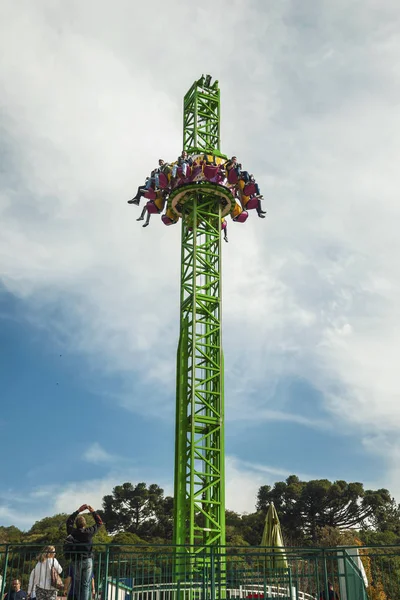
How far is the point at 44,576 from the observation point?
10.0 meters

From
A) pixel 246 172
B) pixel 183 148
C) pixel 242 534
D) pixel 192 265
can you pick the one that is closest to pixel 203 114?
pixel 183 148

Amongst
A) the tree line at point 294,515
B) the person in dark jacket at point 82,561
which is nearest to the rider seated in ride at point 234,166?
the person in dark jacket at point 82,561

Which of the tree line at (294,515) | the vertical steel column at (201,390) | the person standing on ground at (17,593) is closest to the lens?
the person standing on ground at (17,593)

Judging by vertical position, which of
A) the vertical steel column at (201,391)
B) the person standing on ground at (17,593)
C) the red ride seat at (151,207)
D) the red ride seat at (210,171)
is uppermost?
the red ride seat at (210,171)

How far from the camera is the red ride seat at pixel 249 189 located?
27.1 m

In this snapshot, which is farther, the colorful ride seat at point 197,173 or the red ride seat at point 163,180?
the red ride seat at point 163,180

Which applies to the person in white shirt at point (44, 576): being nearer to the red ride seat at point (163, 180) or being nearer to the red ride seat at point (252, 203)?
the red ride seat at point (163, 180)

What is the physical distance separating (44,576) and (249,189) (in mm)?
19851

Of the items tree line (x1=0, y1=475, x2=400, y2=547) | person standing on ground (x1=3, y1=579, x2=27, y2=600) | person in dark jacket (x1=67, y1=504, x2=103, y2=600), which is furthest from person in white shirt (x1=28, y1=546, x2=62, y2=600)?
tree line (x1=0, y1=475, x2=400, y2=547)

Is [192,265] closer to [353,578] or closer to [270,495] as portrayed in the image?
[353,578]

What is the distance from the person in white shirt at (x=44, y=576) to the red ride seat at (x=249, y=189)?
19.4 meters

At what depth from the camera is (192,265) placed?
25859 mm

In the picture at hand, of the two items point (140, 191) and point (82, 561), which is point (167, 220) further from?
point (82, 561)

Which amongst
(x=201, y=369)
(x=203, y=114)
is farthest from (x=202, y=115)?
(x=201, y=369)
